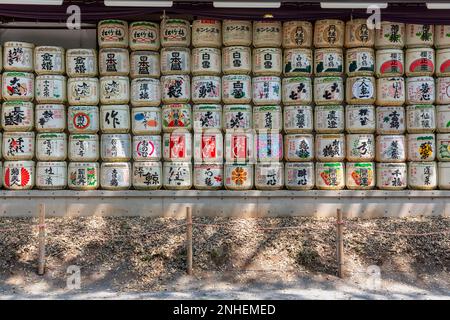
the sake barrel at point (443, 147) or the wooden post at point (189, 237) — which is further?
the sake barrel at point (443, 147)

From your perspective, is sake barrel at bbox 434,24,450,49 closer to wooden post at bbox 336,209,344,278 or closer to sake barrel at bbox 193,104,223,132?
wooden post at bbox 336,209,344,278

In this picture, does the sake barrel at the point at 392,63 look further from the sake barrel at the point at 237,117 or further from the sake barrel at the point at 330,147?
the sake barrel at the point at 237,117

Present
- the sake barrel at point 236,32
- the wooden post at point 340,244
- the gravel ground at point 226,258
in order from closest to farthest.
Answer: the gravel ground at point 226,258 → the wooden post at point 340,244 → the sake barrel at point 236,32

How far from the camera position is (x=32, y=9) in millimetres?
8508

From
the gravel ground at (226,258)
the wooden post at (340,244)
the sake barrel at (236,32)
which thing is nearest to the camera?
the gravel ground at (226,258)

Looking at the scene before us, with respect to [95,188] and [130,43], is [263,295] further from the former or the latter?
[130,43]

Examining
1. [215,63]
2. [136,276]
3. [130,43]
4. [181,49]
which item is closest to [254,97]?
[215,63]

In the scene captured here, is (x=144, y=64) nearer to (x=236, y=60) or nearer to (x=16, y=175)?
(x=236, y=60)

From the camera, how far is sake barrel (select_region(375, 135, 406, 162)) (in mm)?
8844

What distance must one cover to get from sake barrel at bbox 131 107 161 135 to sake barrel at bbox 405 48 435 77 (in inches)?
178

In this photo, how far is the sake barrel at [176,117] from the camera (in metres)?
8.88

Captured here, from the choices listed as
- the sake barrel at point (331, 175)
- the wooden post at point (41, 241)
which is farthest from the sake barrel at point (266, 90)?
the wooden post at point (41, 241)

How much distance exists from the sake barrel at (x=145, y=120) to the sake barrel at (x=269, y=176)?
1.98 m

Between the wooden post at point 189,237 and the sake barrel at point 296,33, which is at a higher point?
the sake barrel at point 296,33
